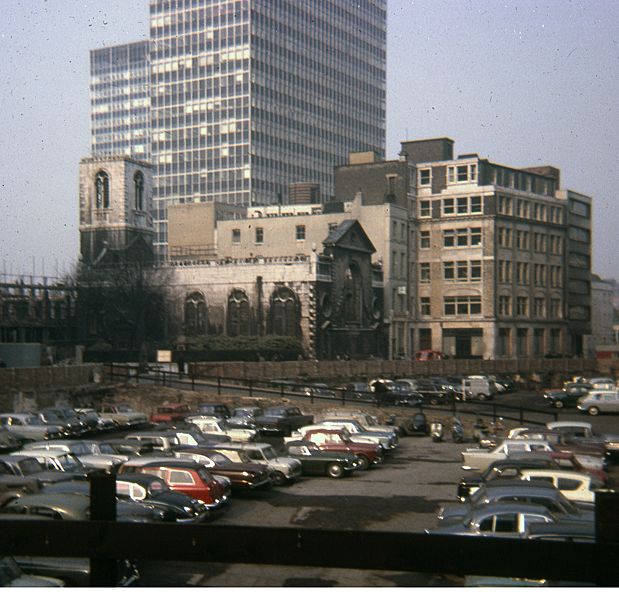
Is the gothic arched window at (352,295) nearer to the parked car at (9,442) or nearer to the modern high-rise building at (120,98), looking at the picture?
the parked car at (9,442)

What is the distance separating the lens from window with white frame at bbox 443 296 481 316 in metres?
101

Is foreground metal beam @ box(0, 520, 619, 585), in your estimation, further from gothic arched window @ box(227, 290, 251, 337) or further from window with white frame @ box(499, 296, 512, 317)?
window with white frame @ box(499, 296, 512, 317)

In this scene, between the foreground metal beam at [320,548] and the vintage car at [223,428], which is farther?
the vintage car at [223,428]

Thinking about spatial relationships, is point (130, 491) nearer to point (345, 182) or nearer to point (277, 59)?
point (345, 182)

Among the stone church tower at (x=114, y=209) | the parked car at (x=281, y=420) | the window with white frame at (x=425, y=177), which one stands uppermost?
the window with white frame at (x=425, y=177)

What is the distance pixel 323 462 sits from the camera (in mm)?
29641

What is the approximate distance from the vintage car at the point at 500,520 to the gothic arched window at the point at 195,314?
7208cm

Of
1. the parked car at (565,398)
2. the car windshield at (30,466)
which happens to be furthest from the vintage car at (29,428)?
the parked car at (565,398)

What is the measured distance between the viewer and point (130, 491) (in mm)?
20219

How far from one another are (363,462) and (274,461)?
455cm

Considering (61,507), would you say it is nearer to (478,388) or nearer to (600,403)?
(600,403)

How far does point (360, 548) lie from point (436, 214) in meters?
98.5

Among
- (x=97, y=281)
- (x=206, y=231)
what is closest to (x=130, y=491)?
(x=97, y=281)

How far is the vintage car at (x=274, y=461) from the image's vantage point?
27.2 m
